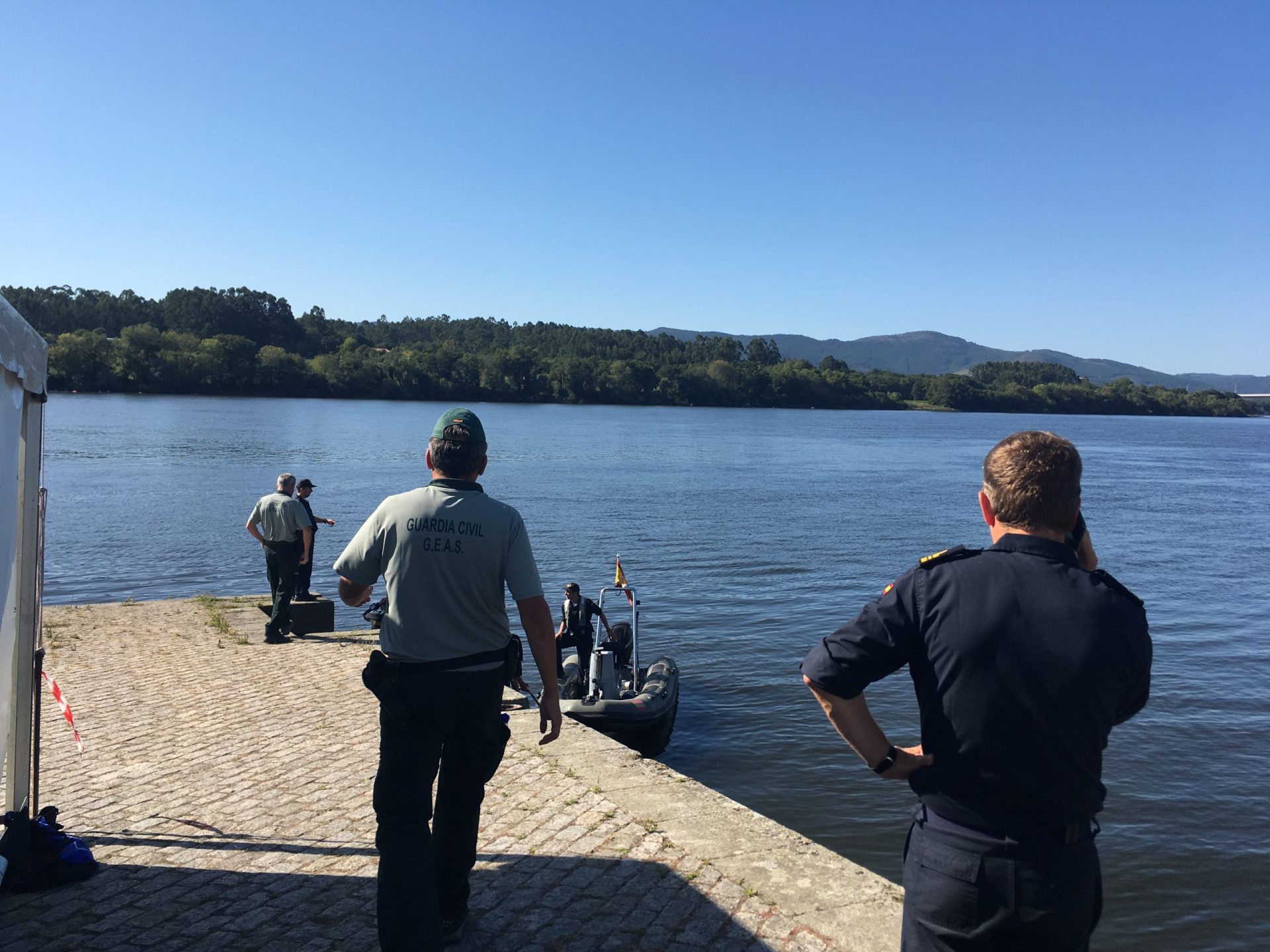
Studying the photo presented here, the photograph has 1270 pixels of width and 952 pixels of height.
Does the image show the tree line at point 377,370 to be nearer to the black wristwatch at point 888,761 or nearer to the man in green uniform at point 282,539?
the man in green uniform at point 282,539

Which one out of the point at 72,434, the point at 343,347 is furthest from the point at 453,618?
the point at 343,347

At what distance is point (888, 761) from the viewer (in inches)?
99.3

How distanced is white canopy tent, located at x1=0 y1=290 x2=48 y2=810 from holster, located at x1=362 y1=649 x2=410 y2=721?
1630mm

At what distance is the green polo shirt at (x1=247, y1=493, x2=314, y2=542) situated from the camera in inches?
447

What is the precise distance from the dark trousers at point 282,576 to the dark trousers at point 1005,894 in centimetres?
1016

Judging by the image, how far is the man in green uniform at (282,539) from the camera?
11359 mm

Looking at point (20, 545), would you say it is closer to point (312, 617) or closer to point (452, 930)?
point (452, 930)

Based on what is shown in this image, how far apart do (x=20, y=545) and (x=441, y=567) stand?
2.23 metres

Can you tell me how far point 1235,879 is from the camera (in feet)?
28.9

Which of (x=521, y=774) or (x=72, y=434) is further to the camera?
(x=72, y=434)

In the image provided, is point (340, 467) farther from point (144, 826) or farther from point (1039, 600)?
point (1039, 600)

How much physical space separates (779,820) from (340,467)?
44.7m

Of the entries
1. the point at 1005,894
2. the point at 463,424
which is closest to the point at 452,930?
the point at 463,424

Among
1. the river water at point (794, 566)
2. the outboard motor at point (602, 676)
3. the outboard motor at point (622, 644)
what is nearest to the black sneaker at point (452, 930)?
the river water at point (794, 566)
